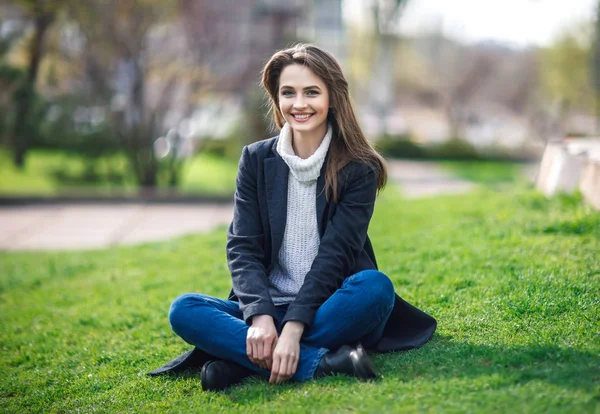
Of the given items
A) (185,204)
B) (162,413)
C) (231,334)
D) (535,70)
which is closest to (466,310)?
(231,334)

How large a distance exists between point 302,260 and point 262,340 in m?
0.53

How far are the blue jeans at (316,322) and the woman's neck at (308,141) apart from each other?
74 centimetres

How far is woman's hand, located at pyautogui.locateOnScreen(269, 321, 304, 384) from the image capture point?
2.92m

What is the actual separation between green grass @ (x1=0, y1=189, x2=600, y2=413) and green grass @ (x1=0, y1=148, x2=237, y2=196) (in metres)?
5.46

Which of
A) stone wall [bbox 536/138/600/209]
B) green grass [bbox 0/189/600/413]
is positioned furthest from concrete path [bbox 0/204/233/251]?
stone wall [bbox 536/138/600/209]

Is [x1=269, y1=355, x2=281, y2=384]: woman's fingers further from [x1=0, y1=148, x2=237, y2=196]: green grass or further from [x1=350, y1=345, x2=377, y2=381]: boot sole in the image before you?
[x1=0, y1=148, x2=237, y2=196]: green grass

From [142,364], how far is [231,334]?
2.98ft

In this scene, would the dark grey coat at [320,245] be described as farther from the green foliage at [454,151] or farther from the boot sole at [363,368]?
the green foliage at [454,151]

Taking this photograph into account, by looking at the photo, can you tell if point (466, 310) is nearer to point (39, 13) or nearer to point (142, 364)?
point (142, 364)

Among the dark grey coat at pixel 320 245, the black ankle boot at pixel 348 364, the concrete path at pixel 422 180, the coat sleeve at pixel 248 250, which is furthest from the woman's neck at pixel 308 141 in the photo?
the concrete path at pixel 422 180

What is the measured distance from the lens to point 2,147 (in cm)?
1439

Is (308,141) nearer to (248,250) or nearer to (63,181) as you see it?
(248,250)

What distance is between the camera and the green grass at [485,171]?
14206 mm

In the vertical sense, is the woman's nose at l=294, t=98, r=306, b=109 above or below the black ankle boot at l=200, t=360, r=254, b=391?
above
